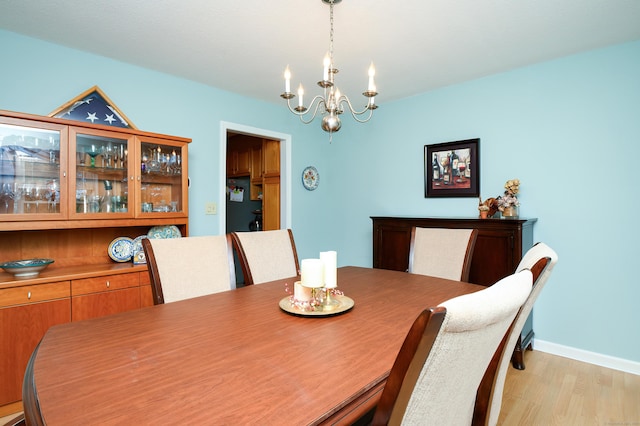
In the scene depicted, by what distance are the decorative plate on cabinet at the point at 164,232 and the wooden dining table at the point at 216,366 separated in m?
1.49

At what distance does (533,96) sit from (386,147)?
1.43 meters

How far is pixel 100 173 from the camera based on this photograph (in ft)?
7.89

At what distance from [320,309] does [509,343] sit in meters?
0.64

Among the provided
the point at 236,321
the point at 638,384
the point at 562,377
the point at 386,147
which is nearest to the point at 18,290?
the point at 236,321

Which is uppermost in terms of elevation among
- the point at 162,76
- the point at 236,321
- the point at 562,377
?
the point at 162,76

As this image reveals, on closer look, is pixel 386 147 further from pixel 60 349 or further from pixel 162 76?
pixel 60 349

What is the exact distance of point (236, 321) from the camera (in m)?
1.20

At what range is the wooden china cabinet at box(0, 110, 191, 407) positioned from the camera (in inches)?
77.8

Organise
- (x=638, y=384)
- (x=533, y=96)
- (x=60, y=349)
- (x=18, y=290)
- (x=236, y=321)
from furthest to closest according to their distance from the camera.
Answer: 1. (x=533, y=96)
2. (x=638, y=384)
3. (x=18, y=290)
4. (x=236, y=321)
5. (x=60, y=349)

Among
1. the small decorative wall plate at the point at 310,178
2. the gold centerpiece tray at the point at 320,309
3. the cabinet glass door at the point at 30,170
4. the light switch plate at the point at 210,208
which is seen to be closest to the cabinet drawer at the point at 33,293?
the cabinet glass door at the point at 30,170

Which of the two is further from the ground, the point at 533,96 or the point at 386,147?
the point at 533,96

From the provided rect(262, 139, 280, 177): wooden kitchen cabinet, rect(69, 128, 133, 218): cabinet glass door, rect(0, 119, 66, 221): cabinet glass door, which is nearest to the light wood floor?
rect(0, 119, 66, 221): cabinet glass door

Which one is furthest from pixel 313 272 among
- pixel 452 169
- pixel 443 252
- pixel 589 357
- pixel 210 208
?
pixel 589 357

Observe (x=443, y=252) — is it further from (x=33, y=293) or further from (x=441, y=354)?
(x=33, y=293)
